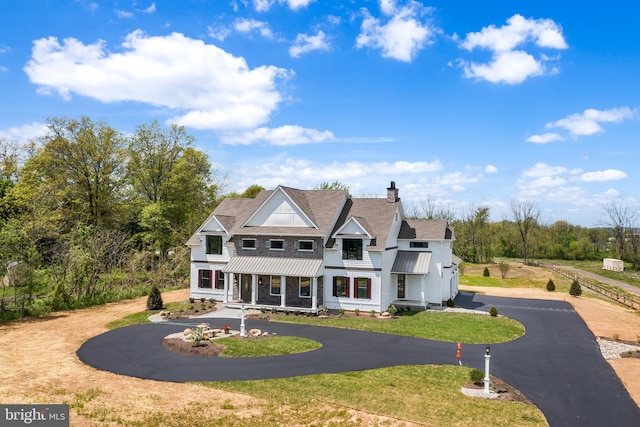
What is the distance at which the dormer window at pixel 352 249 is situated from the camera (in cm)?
3297

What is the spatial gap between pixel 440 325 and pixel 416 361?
8.32 metres

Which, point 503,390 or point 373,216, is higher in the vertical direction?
point 373,216

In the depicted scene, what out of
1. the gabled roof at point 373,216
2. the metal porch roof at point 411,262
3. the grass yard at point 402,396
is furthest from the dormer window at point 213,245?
the grass yard at point 402,396

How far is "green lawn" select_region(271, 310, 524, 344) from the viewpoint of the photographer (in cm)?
2577

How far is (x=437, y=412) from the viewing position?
48.2ft

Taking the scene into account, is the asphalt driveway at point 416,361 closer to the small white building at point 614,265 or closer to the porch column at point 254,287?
the porch column at point 254,287

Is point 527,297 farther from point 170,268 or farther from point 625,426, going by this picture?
point 170,268

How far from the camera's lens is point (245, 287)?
3519 centimetres

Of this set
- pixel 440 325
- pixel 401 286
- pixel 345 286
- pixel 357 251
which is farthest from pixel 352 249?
pixel 440 325

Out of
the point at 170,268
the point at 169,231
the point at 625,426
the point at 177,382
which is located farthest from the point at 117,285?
the point at 625,426

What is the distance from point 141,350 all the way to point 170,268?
2830 centimetres

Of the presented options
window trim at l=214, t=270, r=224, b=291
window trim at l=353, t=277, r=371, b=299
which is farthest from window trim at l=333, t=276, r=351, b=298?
window trim at l=214, t=270, r=224, b=291

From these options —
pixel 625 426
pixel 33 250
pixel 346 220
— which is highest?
pixel 346 220

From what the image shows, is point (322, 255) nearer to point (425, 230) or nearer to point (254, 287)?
point (254, 287)
